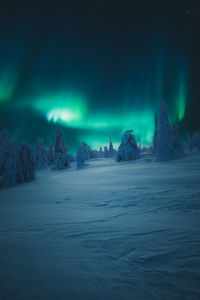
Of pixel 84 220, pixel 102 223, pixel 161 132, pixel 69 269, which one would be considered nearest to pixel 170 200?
pixel 102 223

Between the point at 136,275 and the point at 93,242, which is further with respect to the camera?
the point at 93,242

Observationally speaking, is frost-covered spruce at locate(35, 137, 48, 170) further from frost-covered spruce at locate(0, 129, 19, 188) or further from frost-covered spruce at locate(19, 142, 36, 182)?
frost-covered spruce at locate(0, 129, 19, 188)

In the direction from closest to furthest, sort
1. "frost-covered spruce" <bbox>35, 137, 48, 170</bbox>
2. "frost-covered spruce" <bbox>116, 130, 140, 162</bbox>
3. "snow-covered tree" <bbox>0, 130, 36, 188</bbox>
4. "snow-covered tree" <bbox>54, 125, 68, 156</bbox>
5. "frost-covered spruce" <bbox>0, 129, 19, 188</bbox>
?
"frost-covered spruce" <bbox>0, 129, 19, 188</bbox> → "snow-covered tree" <bbox>0, 130, 36, 188</bbox> → "frost-covered spruce" <bbox>116, 130, 140, 162</bbox> → "snow-covered tree" <bbox>54, 125, 68, 156</bbox> → "frost-covered spruce" <bbox>35, 137, 48, 170</bbox>

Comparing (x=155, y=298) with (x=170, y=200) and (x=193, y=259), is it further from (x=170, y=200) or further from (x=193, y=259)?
(x=170, y=200)

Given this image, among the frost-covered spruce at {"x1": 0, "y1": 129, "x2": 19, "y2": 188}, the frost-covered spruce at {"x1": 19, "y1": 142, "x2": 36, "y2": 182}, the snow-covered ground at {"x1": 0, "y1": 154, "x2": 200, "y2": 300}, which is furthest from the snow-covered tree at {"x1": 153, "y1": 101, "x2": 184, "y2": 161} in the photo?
the frost-covered spruce at {"x1": 0, "y1": 129, "x2": 19, "y2": 188}

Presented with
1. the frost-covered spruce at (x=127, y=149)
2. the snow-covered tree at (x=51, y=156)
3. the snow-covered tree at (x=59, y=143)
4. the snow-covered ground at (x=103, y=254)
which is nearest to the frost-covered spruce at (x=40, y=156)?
the snow-covered tree at (x=59, y=143)

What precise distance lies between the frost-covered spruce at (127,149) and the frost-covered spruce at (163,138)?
6506mm

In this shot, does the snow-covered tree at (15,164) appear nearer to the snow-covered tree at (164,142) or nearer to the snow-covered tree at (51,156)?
the snow-covered tree at (164,142)

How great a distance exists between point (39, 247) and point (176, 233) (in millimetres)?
2515

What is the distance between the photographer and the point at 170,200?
454cm

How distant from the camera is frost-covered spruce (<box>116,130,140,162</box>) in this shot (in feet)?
84.4

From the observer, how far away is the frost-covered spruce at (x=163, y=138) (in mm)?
19031

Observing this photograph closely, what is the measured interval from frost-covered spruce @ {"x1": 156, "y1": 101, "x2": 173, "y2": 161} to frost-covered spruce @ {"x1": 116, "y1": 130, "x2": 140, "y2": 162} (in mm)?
6506

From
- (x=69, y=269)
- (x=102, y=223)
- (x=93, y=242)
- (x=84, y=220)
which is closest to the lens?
(x=69, y=269)
